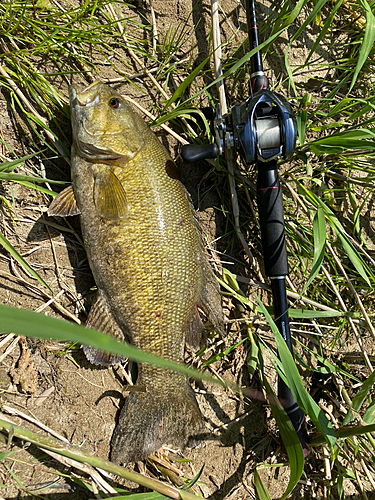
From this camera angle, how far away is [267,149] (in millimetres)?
2459

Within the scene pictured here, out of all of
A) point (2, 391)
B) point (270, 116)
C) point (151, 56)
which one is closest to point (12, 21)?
point (151, 56)

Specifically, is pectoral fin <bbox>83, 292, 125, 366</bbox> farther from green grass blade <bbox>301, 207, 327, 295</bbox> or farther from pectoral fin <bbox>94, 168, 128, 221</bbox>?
green grass blade <bbox>301, 207, 327, 295</bbox>

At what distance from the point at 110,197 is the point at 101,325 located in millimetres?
818

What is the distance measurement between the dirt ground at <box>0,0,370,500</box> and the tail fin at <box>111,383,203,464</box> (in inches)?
6.8

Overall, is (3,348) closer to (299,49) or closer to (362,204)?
(362,204)

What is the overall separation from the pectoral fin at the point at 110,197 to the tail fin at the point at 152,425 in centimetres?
114

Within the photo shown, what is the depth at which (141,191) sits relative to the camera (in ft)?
8.13

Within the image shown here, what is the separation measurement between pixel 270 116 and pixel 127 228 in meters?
1.10

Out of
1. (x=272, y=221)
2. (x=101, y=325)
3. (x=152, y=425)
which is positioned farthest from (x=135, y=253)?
(x=152, y=425)

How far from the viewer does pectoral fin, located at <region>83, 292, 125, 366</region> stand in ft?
8.39

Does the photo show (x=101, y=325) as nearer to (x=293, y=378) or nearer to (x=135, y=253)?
(x=135, y=253)

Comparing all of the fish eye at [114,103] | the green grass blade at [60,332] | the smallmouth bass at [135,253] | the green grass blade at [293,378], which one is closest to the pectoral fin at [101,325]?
the smallmouth bass at [135,253]

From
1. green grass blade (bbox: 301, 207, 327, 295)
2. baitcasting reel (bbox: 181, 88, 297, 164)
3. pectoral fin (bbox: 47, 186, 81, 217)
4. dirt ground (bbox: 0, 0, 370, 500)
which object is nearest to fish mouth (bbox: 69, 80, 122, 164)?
pectoral fin (bbox: 47, 186, 81, 217)

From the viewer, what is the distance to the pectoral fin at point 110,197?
2420 mm
